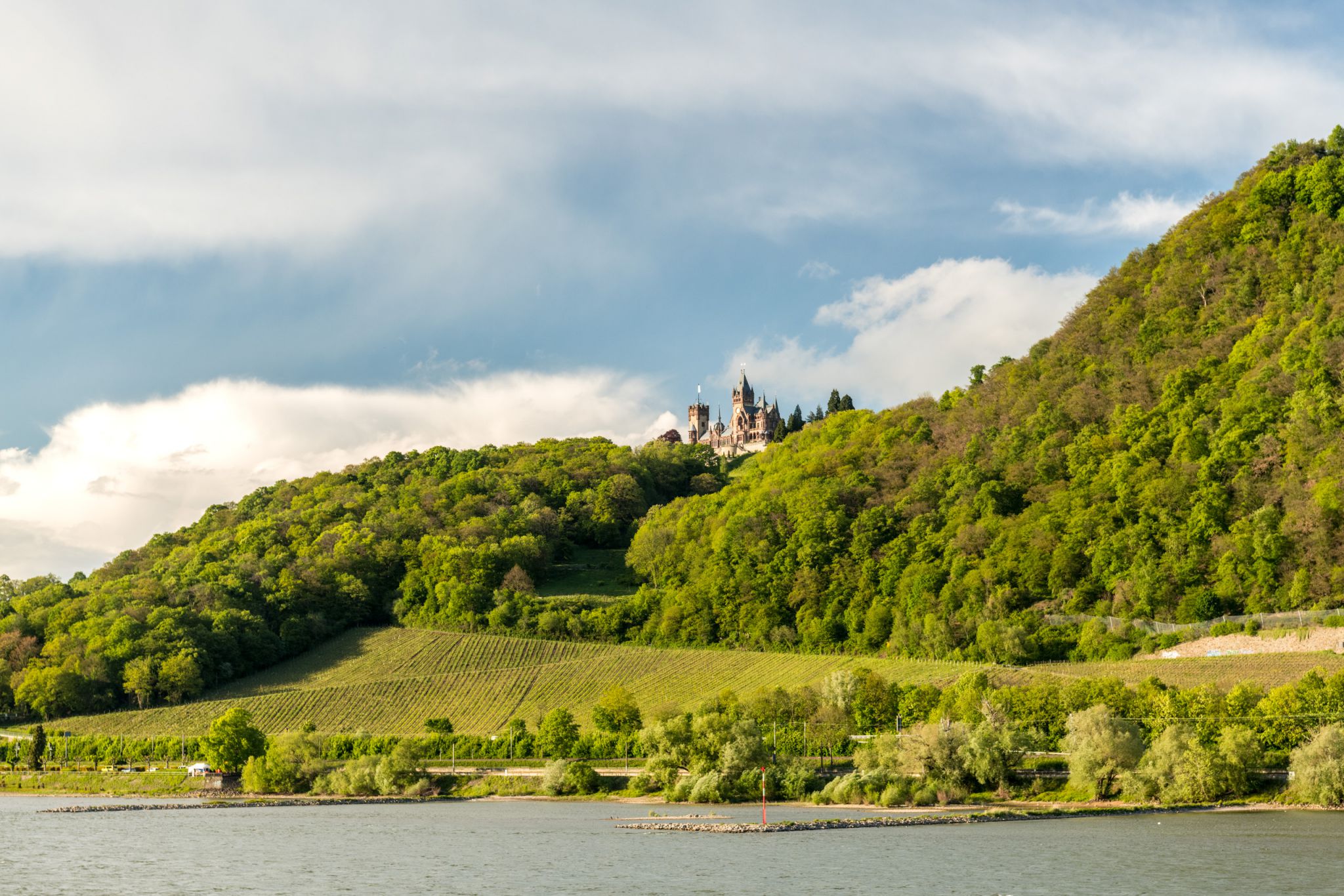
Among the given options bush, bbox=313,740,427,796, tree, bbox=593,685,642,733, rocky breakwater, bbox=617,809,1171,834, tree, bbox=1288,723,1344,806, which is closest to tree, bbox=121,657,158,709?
bush, bbox=313,740,427,796

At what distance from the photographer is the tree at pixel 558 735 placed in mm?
87438

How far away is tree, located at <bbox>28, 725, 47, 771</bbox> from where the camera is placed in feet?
337

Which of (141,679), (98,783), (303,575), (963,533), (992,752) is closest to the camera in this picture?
(992,752)

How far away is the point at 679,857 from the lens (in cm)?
5028

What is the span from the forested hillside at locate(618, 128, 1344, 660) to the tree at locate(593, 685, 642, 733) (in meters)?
24.1

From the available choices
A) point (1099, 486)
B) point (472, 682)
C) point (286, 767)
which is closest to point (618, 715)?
point (286, 767)

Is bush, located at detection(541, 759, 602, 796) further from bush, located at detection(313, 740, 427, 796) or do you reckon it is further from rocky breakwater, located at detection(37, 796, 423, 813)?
bush, located at detection(313, 740, 427, 796)

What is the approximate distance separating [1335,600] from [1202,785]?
98.6 ft

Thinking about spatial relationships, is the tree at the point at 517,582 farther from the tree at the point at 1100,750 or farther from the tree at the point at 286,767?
the tree at the point at 1100,750

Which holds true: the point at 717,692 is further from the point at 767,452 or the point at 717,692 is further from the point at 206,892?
the point at 767,452

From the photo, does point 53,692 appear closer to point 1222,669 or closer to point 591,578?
A: point 591,578

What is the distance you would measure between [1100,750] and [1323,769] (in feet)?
32.8

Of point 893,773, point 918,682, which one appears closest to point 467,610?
point 918,682

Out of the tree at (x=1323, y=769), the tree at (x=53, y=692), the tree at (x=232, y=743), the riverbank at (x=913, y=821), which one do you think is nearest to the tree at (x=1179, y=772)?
the riverbank at (x=913, y=821)
